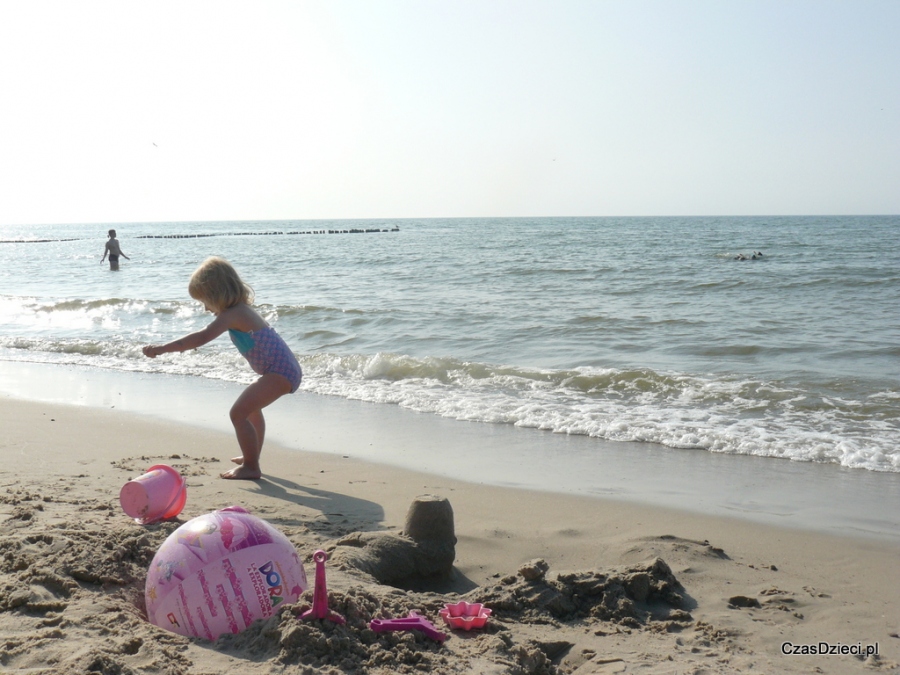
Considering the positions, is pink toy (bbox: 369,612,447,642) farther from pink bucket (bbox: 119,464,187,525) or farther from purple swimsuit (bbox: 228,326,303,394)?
purple swimsuit (bbox: 228,326,303,394)

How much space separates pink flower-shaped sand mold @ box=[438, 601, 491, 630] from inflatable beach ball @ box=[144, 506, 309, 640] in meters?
0.56

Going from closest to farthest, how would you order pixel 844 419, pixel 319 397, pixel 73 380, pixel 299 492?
1. pixel 299 492
2. pixel 844 419
3. pixel 319 397
4. pixel 73 380

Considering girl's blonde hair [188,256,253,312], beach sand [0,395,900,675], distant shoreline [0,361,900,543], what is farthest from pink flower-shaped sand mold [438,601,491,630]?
girl's blonde hair [188,256,253,312]

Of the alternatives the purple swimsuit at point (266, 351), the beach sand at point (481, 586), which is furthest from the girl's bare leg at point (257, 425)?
the purple swimsuit at point (266, 351)

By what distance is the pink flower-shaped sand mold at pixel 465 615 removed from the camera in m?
2.81

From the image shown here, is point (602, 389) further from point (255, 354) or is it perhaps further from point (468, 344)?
point (255, 354)

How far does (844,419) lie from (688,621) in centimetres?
437

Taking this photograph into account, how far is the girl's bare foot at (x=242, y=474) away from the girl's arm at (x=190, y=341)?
0.88 meters

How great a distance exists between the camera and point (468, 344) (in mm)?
10570

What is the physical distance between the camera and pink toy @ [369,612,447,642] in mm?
2588

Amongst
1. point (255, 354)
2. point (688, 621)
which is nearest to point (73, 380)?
point (255, 354)

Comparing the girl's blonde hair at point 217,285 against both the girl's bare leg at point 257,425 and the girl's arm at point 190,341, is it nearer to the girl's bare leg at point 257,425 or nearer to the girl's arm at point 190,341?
the girl's arm at point 190,341

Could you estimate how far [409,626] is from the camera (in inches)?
104

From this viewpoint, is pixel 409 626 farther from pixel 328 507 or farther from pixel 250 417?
pixel 250 417
